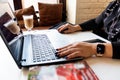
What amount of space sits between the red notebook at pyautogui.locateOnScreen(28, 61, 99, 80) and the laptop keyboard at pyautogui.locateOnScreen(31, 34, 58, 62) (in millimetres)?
65

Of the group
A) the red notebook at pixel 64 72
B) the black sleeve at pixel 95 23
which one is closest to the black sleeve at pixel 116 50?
the red notebook at pixel 64 72

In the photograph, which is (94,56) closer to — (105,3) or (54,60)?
(54,60)

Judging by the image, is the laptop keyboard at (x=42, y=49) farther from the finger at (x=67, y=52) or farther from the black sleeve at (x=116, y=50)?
the black sleeve at (x=116, y=50)

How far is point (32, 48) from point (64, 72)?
29 cm

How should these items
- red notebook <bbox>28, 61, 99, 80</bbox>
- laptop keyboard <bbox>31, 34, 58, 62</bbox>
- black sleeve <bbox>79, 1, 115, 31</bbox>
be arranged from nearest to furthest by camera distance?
1. red notebook <bbox>28, 61, 99, 80</bbox>
2. laptop keyboard <bbox>31, 34, 58, 62</bbox>
3. black sleeve <bbox>79, 1, 115, 31</bbox>

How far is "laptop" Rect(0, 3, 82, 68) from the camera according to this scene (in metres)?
0.68

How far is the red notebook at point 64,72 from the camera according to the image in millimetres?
589

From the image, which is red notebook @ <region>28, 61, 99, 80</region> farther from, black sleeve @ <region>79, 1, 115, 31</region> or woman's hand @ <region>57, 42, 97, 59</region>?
black sleeve @ <region>79, 1, 115, 31</region>

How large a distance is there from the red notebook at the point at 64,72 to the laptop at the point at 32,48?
0.12ft

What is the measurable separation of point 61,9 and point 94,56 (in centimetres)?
172

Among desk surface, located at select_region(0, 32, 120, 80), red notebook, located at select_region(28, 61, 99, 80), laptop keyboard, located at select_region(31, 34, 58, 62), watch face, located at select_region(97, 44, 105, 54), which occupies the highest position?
watch face, located at select_region(97, 44, 105, 54)

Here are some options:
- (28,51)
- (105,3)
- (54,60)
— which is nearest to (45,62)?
(54,60)

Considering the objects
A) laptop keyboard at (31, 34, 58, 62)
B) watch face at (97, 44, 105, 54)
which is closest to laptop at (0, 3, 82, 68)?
laptop keyboard at (31, 34, 58, 62)

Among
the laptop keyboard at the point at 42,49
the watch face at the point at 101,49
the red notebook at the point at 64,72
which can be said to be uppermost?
the watch face at the point at 101,49
